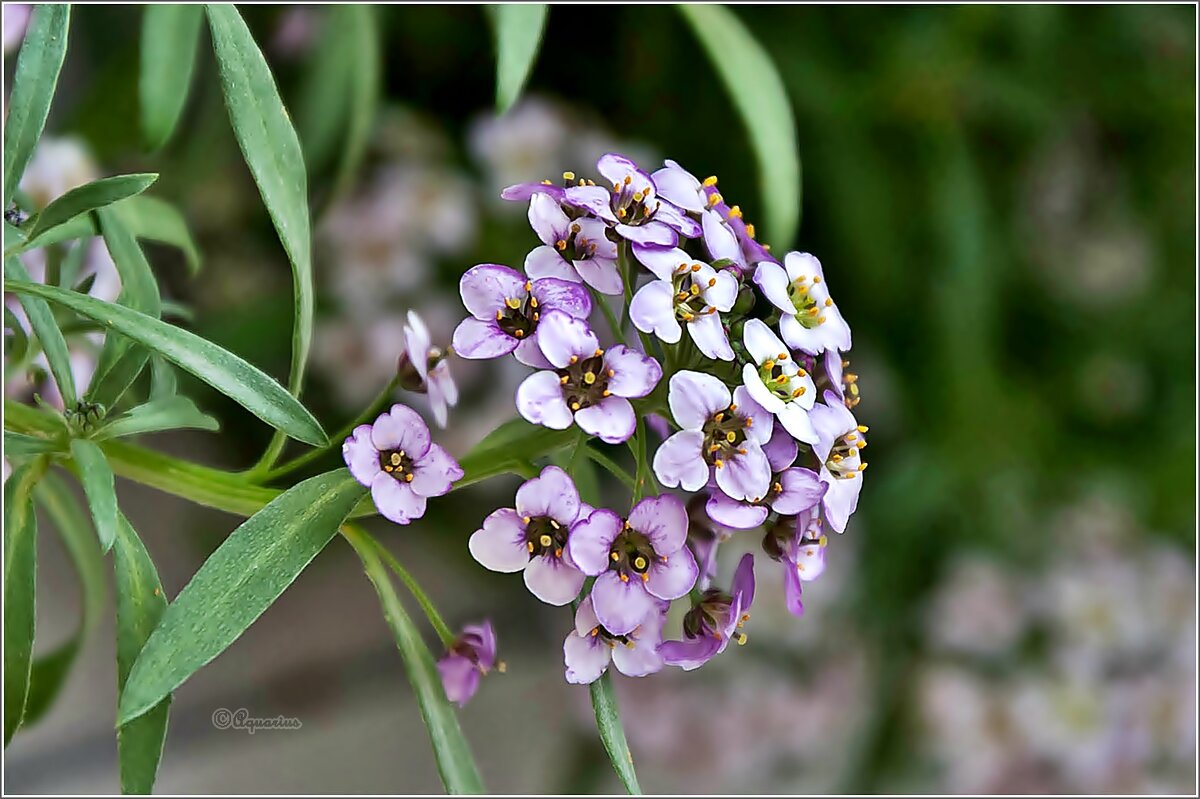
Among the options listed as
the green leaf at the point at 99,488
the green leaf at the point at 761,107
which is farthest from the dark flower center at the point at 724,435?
the green leaf at the point at 761,107

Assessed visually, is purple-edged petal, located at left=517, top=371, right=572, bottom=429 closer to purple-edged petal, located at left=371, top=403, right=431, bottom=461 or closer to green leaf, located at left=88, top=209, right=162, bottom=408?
purple-edged petal, located at left=371, top=403, right=431, bottom=461

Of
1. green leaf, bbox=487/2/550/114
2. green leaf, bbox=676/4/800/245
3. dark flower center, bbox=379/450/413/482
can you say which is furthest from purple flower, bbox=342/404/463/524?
green leaf, bbox=676/4/800/245

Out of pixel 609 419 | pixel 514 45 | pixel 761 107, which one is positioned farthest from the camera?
pixel 761 107

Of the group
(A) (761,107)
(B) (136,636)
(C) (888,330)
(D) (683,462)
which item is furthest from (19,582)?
(C) (888,330)

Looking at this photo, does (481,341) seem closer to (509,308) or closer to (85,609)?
(509,308)

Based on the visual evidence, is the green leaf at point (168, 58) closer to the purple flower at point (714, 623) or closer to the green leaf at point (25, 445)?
the green leaf at point (25, 445)
